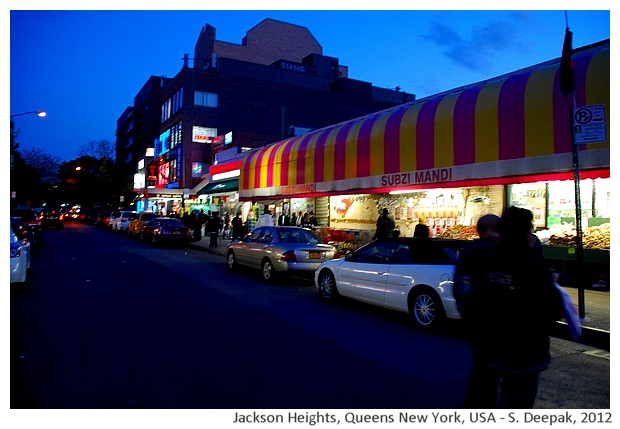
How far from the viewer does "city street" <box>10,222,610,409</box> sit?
4.68 metres

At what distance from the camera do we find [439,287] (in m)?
7.41

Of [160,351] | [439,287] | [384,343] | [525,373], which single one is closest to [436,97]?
[439,287]

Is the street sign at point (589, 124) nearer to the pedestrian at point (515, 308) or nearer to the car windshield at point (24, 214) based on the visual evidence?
the pedestrian at point (515, 308)

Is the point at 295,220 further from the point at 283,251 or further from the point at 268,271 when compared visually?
the point at 283,251

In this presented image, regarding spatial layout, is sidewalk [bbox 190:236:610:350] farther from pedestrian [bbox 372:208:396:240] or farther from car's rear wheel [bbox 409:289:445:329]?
pedestrian [bbox 372:208:396:240]

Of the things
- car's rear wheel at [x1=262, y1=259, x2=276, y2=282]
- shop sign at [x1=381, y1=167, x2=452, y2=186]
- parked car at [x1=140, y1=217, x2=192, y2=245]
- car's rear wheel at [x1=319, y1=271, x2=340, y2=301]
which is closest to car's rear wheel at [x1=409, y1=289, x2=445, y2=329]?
car's rear wheel at [x1=319, y1=271, x2=340, y2=301]

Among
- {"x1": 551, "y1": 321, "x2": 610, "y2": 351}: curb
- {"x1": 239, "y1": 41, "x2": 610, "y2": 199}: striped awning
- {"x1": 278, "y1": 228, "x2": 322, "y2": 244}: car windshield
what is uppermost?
{"x1": 239, "y1": 41, "x2": 610, "y2": 199}: striped awning

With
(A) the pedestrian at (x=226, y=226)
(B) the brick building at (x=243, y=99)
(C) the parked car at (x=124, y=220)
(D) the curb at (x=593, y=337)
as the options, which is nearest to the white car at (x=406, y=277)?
(D) the curb at (x=593, y=337)

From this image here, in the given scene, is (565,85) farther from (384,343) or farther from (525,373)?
(525,373)

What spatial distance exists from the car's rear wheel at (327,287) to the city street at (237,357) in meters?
0.27

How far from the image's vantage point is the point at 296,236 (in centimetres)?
1316

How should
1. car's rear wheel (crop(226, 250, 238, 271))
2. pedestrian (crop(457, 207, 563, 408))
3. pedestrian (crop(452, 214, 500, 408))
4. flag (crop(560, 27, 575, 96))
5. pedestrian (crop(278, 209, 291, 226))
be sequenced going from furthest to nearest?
pedestrian (crop(278, 209, 291, 226)), car's rear wheel (crop(226, 250, 238, 271)), flag (crop(560, 27, 575, 96)), pedestrian (crop(452, 214, 500, 408)), pedestrian (crop(457, 207, 563, 408))

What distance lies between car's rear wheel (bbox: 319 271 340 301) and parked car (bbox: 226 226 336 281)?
1.91 m

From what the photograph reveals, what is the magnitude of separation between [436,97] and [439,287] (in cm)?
972
